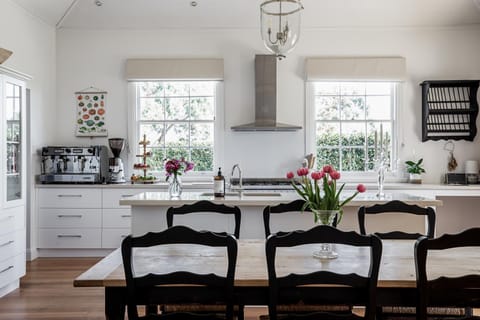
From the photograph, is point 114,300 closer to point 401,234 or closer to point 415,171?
point 401,234

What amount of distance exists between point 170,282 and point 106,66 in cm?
456

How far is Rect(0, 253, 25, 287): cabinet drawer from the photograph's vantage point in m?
3.67

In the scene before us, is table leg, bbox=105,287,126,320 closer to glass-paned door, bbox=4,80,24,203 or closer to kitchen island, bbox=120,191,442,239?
kitchen island, bbox=120,191,442,239

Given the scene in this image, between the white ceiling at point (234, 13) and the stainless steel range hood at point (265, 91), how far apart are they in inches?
21.8

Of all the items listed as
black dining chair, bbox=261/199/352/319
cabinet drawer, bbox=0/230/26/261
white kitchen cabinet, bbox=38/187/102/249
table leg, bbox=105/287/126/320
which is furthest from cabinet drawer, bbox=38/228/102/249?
table leg, bbox=105/287/126/320

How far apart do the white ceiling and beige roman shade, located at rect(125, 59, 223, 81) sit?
452 millimetres

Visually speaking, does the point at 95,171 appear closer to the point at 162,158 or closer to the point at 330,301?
the point at 162,158

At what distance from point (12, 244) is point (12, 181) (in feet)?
1.81

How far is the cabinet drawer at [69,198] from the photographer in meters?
5.10

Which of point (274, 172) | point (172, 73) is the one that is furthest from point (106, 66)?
point (274, 172)

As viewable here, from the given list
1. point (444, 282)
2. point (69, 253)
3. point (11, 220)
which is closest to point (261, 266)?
point (444, 282)

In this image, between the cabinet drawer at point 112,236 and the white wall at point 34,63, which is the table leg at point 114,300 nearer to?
the cabinet drawer at point 112,236

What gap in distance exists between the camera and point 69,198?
512cm

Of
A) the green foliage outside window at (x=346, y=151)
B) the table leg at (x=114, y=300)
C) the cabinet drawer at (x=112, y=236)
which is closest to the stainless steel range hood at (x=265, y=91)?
the green foliage outside window at (x=346, y=151)
